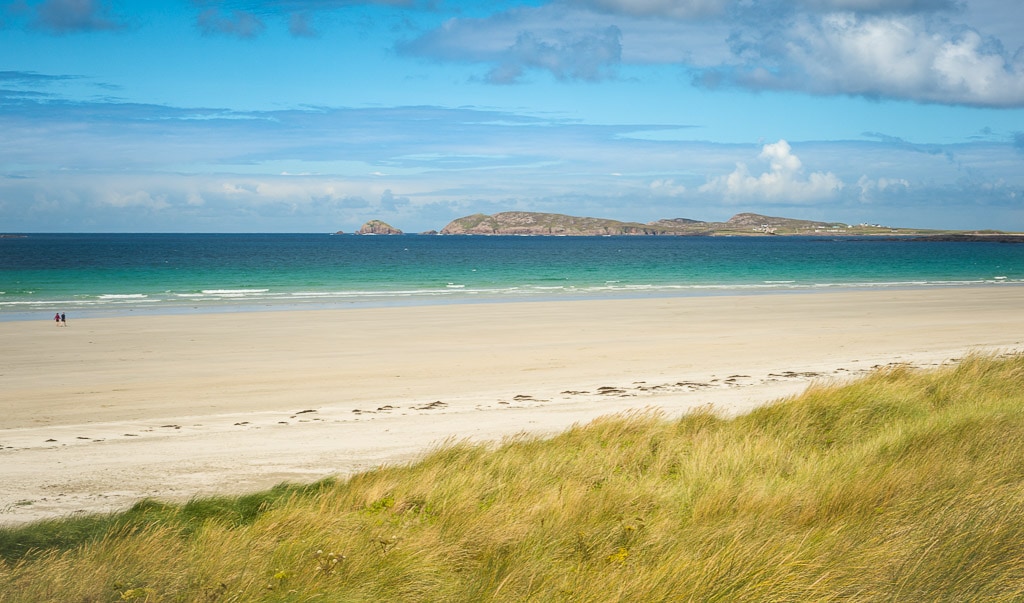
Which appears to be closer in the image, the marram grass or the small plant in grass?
the marram grass

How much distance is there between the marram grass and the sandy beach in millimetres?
1995

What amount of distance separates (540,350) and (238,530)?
14.8 meters

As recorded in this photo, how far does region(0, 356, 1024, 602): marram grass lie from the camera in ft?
13.8

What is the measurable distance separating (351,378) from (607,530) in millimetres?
11349

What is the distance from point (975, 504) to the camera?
5.20m

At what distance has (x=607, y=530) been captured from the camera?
5.24 meters

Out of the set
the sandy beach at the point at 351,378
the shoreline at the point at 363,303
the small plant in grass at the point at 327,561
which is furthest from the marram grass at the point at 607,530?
the shoreline at the point at 363,303

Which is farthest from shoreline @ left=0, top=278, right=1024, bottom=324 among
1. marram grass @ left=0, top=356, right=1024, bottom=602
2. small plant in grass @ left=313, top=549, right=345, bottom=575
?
small plant in grass @ left=313, top=549, right=345, bottom=575

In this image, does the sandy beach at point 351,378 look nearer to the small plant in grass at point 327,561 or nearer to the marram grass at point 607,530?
the marram grass at point 607,530

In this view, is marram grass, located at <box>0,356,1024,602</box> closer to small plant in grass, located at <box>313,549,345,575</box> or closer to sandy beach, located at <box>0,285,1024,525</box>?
small plant in grass, located at <box>313,549,345,575</box>

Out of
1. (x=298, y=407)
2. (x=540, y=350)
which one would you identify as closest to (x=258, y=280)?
(x=540, y=350)

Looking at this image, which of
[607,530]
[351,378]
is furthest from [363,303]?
[607,530]

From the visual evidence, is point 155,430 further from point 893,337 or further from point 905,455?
point 893,337

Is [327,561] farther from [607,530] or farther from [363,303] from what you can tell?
[363,303]
